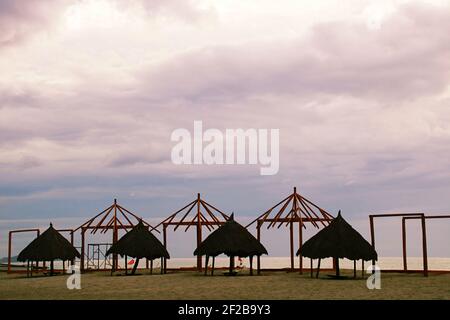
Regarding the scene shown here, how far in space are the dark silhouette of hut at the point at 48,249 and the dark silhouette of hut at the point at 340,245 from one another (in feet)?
53.1

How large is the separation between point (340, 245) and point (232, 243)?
709cm

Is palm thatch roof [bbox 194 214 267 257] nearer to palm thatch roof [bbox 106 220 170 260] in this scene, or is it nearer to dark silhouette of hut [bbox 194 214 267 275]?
dark silhouette of hut [bbox 194 214 267 275]

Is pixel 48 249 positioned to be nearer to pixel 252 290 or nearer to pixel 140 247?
pixel 140 247

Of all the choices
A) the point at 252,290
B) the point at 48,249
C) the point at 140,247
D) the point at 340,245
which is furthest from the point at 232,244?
the point at 48,249

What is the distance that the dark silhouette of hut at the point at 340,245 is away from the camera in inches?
1268

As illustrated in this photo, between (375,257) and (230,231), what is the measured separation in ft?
28.9

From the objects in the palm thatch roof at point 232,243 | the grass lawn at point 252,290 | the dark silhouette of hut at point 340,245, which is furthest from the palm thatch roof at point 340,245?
the palm thatch roof at point 232,243

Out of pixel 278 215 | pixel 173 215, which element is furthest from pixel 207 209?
pixel 278 215

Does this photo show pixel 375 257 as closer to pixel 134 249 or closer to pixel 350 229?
pixel 350 229

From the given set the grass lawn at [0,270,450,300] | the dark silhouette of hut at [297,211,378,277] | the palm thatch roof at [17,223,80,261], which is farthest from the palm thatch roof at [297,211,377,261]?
the palm thatch roof at [17,223,80,261]

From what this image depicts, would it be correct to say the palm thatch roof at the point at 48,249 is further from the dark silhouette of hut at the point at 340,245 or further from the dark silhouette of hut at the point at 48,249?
the dark silhouette of hut at the point at 340,245

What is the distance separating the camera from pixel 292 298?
22.7 metres

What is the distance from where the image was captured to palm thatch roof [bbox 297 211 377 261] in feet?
106
